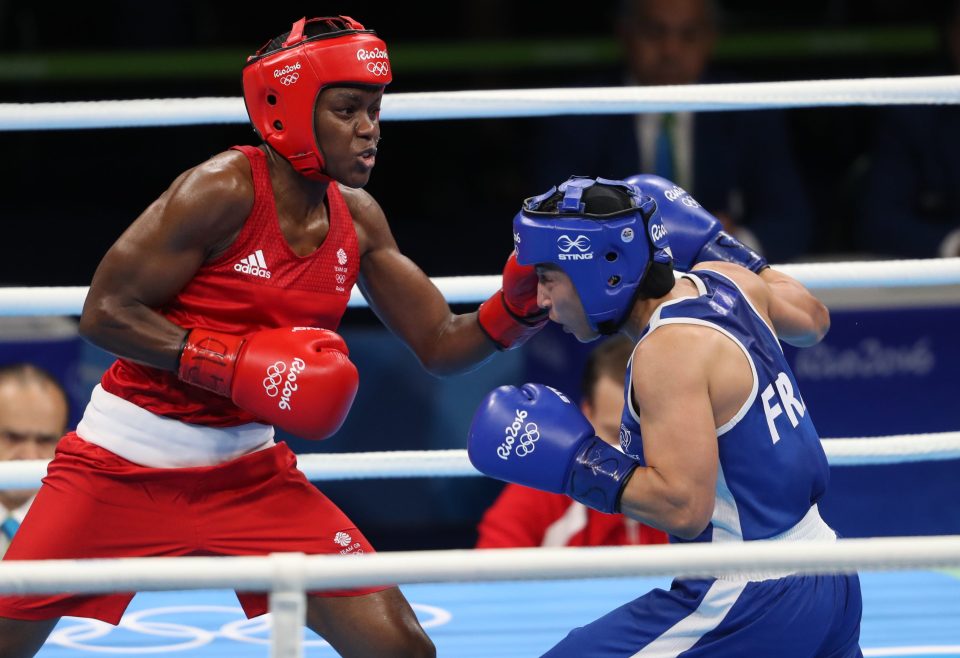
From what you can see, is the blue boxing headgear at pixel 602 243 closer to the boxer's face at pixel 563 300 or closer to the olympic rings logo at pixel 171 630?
the boxer's face at pixel 563 300

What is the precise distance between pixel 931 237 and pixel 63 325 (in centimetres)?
278

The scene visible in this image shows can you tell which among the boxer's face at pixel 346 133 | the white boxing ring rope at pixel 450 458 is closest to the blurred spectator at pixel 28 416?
the white boxing ring rope at pixel 450 458

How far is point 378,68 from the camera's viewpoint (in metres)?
2.66

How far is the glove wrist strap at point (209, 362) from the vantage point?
2521mm

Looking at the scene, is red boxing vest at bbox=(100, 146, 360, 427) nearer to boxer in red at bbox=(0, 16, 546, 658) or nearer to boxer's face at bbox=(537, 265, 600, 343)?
boxer in red at bbox=(0, 16, 546, 658)

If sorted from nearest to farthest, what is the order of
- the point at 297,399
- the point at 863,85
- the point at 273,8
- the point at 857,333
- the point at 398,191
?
the point at 297,399 → the point at 863,85 → the point at 857,333 → the point at 398,191 → the point at 273,8

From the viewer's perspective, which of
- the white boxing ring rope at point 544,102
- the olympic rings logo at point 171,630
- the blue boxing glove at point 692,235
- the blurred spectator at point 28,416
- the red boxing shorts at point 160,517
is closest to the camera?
the red boxing shorts at point 160,517

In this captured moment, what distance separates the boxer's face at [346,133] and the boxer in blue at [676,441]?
1.04 ft

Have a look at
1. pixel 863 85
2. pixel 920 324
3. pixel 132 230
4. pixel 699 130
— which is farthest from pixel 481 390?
pixel 132 230

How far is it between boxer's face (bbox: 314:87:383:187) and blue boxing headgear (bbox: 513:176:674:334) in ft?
1.04

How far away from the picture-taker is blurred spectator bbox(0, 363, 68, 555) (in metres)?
3.81

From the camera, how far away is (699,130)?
189 inches

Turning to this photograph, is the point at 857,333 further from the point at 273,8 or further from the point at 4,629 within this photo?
the point at 273,8

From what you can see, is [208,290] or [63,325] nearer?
[208,290]
